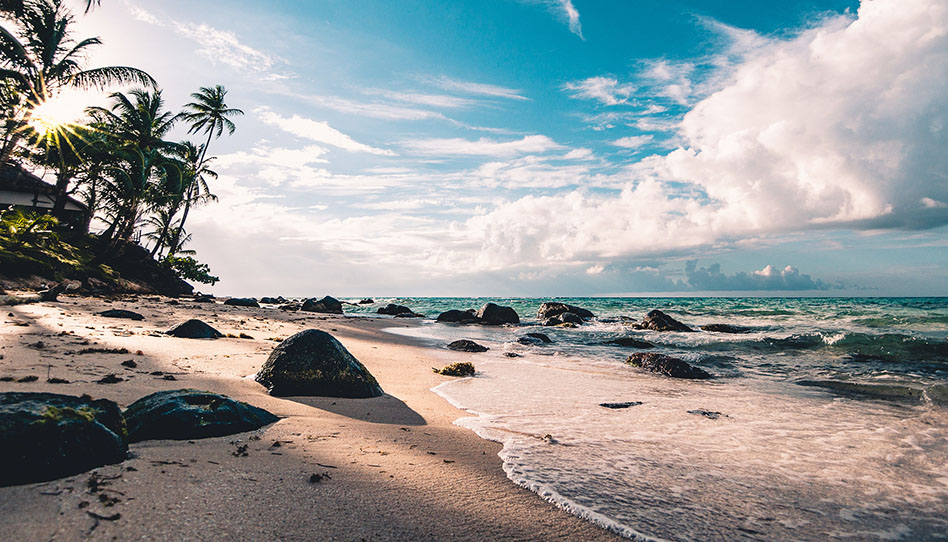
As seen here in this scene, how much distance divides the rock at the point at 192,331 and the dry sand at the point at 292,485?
319 centimetres

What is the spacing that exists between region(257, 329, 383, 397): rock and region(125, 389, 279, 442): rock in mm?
1459

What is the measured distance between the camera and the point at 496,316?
81.6 ft

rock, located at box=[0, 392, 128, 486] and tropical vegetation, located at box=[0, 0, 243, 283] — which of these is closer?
rock, located at box=[0, 392, 128, 486]


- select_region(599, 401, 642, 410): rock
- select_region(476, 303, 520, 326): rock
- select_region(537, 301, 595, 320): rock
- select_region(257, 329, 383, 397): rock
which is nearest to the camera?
select_region(257, 329, 383, 397): rock

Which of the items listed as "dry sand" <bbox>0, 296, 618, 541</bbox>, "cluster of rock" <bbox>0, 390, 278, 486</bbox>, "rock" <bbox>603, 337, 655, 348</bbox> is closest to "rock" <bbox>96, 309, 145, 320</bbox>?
"dry sand" <bbox>0, 296, 618, 541</bbox>

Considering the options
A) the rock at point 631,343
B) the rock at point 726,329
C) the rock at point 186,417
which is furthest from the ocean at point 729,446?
the rock at point 726,329

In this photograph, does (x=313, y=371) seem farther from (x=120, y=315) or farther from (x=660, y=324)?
(x=660, y=324)

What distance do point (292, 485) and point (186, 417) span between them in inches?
50.2

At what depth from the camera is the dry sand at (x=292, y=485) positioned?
2068 millimetres

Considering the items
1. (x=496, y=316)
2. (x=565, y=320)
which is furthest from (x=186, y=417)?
(x=496, y=316)

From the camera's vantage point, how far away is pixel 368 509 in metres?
2.39

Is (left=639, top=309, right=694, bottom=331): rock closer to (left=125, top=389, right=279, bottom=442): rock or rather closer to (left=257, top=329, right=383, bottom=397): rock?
(left=257, top=329, right=383, bottom=397): rock

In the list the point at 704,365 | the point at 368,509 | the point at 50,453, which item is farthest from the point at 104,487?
the point at 704,365

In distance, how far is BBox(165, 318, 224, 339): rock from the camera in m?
8.52
